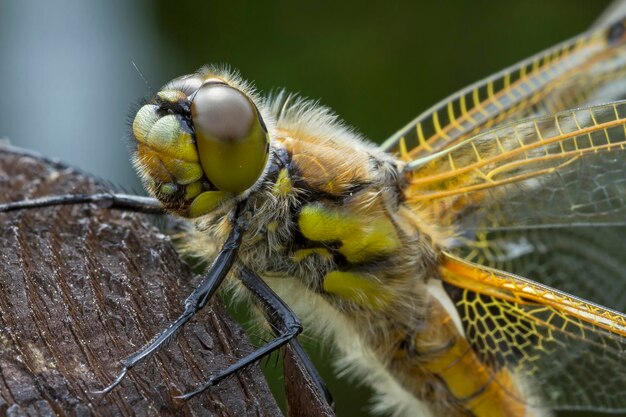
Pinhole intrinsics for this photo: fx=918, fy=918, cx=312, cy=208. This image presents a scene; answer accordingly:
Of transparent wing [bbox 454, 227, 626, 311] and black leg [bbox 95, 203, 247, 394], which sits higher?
black leg [bbox 95, 203, 247, 394]

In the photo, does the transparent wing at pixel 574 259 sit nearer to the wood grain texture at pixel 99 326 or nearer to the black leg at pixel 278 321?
the black leg at pixel 278 321

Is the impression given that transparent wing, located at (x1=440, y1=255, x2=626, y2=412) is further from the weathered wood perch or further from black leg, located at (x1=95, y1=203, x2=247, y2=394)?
the weathered wood perch

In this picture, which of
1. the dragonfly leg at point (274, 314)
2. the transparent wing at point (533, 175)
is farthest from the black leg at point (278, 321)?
the transparent wing at point (533, 175)

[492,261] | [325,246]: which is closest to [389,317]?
[325,246]

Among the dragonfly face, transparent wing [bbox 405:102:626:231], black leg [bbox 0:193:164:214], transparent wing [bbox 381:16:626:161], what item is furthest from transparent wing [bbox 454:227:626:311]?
black leg [bbox 0:193:164:214]

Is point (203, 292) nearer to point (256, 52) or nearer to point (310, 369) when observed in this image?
point (310, 369)

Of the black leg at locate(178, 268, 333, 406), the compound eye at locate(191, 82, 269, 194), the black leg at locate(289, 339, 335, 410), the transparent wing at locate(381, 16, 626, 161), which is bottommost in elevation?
the black leg at locate(289, 339, 335, 410)
